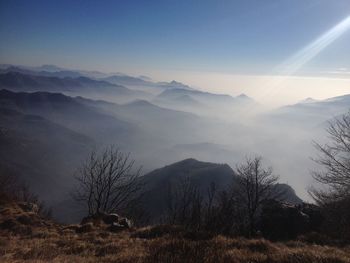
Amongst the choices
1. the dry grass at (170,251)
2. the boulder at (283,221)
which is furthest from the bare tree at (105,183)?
the dry grass at (170,251)

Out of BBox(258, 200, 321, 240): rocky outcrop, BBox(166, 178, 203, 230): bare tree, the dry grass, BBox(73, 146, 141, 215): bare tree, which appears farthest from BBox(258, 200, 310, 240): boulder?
BBox(73, 146, 141, 215): bare tree

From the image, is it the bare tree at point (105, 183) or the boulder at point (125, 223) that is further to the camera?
the bare tree at point (105, 183)

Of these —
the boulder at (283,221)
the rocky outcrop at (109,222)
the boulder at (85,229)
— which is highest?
the boulder at (283,221)

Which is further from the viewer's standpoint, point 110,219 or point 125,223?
point 110,219

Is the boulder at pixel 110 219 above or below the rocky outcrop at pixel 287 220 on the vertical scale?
below

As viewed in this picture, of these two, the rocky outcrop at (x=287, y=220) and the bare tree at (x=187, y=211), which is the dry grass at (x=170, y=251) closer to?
the bare tree at (x=187, y=211)

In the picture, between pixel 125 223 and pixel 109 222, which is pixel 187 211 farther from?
pixel 125 223

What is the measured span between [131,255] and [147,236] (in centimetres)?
416

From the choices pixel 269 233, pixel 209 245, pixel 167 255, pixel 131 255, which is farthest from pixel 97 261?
pixel 269 233

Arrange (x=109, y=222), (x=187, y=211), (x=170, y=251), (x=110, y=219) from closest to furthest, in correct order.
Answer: (x=170, y=251)
(x=109, y=222)
(x=110, y=219)
(x=187, y=211)

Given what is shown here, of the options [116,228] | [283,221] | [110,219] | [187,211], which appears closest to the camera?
[116,228]

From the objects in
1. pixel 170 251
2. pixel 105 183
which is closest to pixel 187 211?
pixel 105 183

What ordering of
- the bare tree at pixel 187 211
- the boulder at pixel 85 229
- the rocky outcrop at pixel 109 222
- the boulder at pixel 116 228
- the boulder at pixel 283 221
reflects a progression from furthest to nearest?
the bare tree at pixel 187 211
the boulder at pixel 283 221
the rocky outcrop at pixel 109 222
the boulder at pixel 116 228
the boulder at pixel 85 229

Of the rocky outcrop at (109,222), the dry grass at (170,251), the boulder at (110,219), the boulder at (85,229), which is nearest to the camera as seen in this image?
the dry grass at (170,251)
